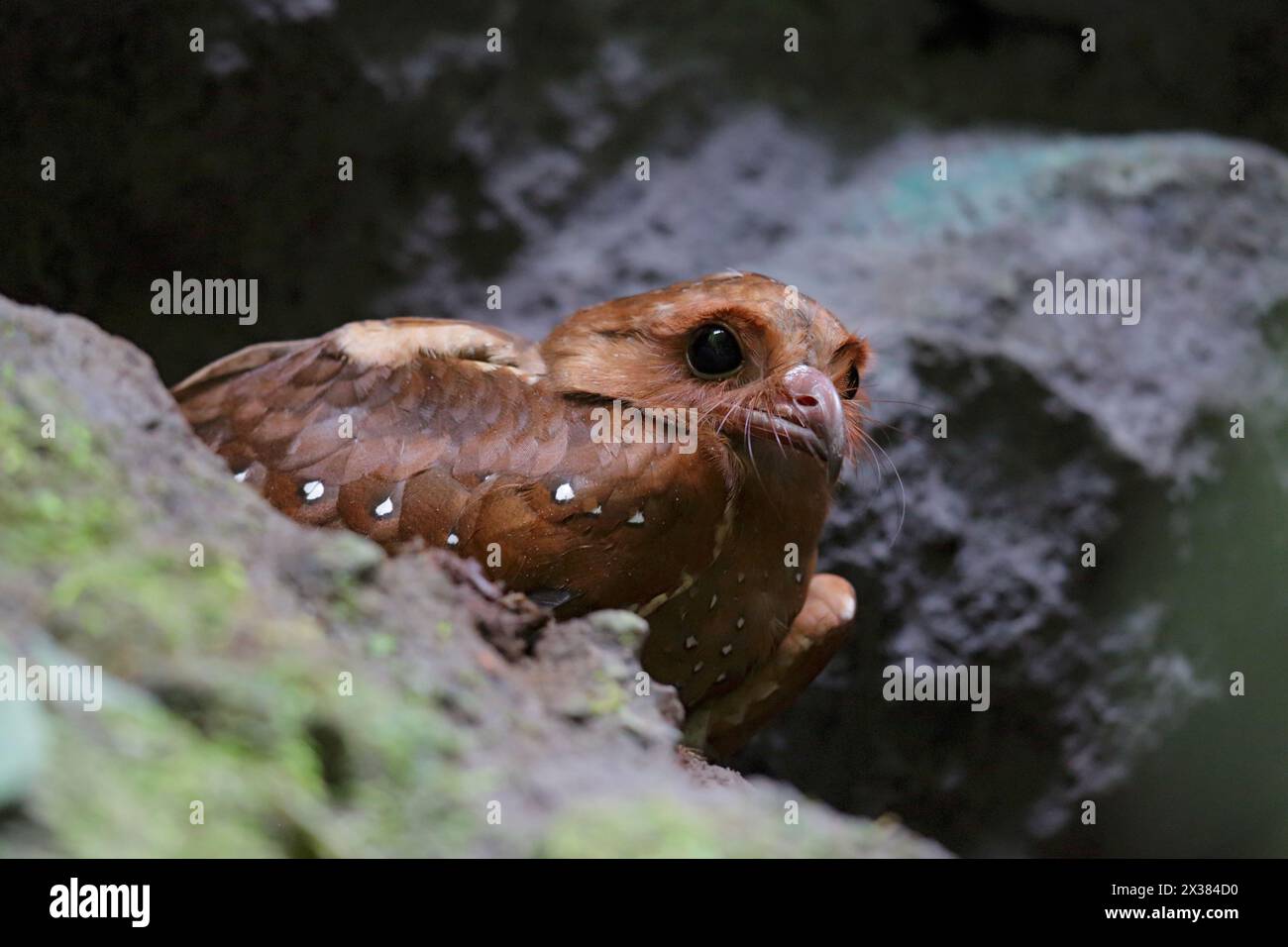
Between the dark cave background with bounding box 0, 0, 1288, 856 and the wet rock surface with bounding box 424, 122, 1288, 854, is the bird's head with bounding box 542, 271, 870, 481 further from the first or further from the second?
the dark cave background with bounding box 0, 0, 1288, 856

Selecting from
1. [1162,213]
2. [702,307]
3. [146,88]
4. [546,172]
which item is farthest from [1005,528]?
[146,88]

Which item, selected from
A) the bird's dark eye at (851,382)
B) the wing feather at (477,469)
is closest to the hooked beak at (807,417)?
the wing feather at (477,469)

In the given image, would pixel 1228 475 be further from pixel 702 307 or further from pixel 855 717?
pixel 702 307

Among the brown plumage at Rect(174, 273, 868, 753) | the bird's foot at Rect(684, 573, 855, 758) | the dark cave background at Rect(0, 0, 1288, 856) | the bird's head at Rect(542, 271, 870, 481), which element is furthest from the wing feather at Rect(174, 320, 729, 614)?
the dark cave background at Rect(0, 0, 1288, 856)

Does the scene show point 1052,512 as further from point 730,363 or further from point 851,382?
point 730,363

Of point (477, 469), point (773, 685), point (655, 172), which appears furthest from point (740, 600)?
point (655, 172)

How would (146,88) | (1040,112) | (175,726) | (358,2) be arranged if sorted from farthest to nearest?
(1040,112) → (358,2) → (146,88) → (175,726)
